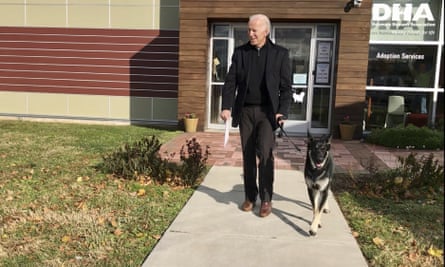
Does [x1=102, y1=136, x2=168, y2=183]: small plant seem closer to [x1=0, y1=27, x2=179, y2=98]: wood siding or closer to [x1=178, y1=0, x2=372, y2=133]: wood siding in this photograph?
[x1=178, y1=0, x2=372, y2=133]: wood siding

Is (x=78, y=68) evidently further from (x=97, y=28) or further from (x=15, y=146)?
(x=15, y=146)

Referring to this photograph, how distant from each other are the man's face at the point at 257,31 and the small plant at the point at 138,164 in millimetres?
2293

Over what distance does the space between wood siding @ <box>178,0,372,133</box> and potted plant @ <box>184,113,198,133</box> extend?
0.59ft

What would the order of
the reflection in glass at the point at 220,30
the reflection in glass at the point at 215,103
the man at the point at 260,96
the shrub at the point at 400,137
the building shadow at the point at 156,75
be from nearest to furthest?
the man at the point at 260,96, the shrub at the point at 400,137, the reflection in glass at the point at 220,30, the reflection in glass at the point at 215,103, the building shadow at the point at 156,75

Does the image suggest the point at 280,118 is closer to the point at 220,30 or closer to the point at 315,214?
the point at 315,214

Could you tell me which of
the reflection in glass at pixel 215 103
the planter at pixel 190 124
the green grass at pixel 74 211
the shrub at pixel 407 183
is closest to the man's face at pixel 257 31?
the green grass at pixel 74 211

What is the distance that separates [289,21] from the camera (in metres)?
10.2

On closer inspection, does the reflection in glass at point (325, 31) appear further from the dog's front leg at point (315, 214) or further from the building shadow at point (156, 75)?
the dog's front leg at point (315, 214)

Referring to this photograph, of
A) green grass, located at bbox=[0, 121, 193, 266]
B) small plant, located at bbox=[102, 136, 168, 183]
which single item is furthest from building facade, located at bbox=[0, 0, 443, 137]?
small plant, located at bbox=[102, 136, 168, 183]

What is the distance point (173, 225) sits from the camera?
4.22m

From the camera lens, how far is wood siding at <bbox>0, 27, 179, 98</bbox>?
11953 millimetres

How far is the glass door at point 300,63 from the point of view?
34.3ft

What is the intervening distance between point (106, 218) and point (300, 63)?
734 centimetres

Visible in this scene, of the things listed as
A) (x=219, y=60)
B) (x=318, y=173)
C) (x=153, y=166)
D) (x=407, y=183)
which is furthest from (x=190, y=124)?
(x=318, y=173)
